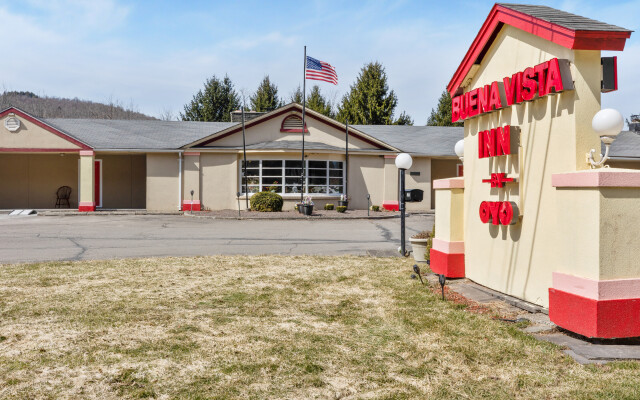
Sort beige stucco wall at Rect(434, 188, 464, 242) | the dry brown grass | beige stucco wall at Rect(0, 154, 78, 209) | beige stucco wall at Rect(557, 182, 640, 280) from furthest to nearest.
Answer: beige stucco wall at Rect(0, 154, 78, 209) < beige stucco wall at Rect(434, 188, 464, 242) < beige stucco wall at Rect(557, 182, 640, 280) < the dry brown grass

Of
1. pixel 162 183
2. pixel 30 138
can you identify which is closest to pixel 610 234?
pixel 162 183

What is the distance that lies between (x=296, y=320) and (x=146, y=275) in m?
3.74

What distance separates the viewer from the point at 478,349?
190 inches

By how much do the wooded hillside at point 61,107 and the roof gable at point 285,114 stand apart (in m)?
54.4

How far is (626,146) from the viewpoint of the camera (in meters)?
28.2

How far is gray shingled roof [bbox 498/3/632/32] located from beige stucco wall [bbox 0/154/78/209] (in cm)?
2733

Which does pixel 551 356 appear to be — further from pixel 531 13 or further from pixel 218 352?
pixel 531 13

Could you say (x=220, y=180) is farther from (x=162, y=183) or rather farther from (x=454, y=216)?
(x=454, y=216)

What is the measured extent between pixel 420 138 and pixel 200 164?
44.9 ft

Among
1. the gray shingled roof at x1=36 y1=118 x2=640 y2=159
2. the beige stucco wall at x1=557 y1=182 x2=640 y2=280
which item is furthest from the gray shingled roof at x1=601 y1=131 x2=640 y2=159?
the beige stucco wall at x1=557 y1=182 x2=640 y2=280

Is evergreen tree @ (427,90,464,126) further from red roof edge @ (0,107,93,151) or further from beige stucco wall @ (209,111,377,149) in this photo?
red roof edge @ (0,107,93,151)

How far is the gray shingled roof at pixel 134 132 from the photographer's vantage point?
1046 inches

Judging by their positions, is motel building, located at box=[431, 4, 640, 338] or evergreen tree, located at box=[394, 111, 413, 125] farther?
evergreen tree, located at box=[394, 111, 413, 125]

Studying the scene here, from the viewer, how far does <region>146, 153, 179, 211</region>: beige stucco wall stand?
26141 mm
